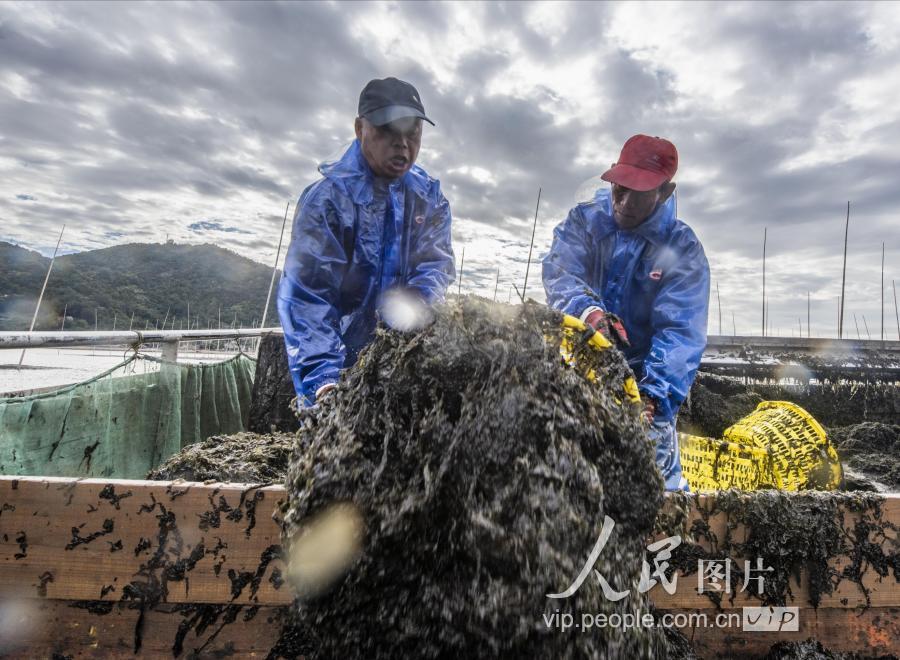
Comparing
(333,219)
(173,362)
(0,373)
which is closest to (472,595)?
(333,219)

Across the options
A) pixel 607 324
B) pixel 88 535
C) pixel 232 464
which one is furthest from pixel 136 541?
pixel 607 324

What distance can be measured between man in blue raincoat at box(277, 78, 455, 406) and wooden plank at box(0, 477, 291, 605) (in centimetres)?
62

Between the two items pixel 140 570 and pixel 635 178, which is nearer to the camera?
pixel 140 570

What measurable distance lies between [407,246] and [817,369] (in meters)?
4.41

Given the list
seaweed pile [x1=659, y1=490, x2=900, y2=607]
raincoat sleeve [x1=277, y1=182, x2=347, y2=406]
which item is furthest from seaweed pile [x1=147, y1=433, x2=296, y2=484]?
seaweed pile [x1=659, y1=490, x2=900, y2=607]

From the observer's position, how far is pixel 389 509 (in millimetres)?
845

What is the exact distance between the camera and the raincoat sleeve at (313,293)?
1.81 meters

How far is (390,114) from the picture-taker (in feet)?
6.75

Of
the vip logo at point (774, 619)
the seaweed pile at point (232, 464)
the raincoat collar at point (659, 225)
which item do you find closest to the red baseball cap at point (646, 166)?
the raincoat collar at point (659, 225)

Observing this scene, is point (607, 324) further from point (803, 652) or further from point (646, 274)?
point (803, 652)

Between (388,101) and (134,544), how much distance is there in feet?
6.10

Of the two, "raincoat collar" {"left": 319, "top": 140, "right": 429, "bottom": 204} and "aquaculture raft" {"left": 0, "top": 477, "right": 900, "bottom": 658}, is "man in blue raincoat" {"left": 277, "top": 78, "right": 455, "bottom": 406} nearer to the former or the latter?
"raincoat collar" {"left": 319, "top": 140, "right": 429, "bottom": 204}

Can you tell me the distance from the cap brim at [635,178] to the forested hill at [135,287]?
52.1 m

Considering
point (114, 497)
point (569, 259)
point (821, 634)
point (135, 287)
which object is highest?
point (135, 287)
